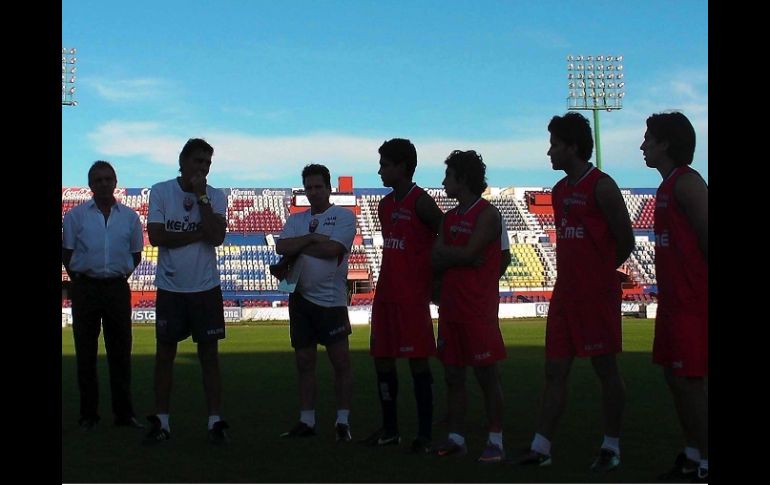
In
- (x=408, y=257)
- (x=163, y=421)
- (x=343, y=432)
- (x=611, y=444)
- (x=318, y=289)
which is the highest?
(x=408, y=257)

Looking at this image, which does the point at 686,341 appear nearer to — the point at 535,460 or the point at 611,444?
the point at 611,444

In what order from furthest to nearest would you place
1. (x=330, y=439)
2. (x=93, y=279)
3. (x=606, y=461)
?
(x=93, y=279), (x=330, y=439), (x=606, y=461)

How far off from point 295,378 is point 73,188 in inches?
1962

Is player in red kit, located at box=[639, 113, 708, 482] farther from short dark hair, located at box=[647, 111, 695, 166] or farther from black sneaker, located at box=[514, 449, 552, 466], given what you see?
black sneaker, located at box=[514, 449, 552, 466]

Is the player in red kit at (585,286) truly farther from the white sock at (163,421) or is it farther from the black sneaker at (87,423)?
the black sneaker at (87,423)

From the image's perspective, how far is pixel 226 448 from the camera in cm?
708

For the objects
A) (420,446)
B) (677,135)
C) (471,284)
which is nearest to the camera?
(677,135)

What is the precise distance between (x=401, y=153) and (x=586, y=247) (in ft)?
6.09

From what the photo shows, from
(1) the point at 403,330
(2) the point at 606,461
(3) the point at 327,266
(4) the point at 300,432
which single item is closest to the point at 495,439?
(2) the point at 606,461

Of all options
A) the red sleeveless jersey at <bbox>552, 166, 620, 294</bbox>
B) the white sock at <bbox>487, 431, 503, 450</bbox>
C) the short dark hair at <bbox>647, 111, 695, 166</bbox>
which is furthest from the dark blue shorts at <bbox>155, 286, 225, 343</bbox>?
the short dark hair at <bbox>647, 111, 695, 166</bbox>

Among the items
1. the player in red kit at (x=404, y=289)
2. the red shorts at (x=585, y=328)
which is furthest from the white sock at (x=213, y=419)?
the red shorts at (x=585, y=328)

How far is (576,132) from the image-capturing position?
636 cm
